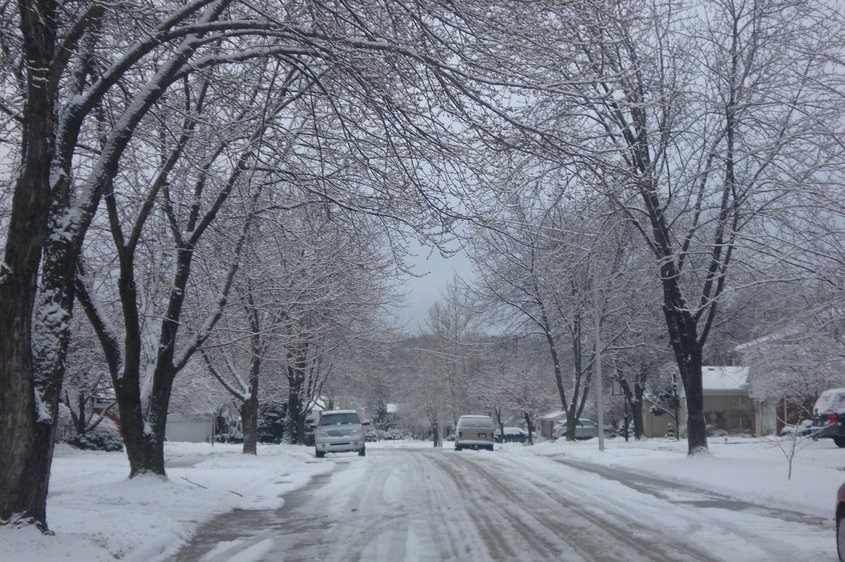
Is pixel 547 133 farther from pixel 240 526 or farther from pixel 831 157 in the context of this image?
pixel 831 157

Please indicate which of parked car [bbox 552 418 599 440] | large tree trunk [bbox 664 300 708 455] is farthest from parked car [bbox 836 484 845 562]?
parked car [bbox 552 418 599 440]

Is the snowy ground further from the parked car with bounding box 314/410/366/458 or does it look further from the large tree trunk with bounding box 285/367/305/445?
the large tree trunk with bounding box 285/367/305/445

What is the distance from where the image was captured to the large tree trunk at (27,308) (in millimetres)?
7488

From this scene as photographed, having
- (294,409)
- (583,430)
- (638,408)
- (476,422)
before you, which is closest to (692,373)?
(476,422)

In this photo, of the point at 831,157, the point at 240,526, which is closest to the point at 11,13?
the point at 240,526

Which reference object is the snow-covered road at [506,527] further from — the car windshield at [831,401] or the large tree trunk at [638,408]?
the large tree trunk at [638,408]

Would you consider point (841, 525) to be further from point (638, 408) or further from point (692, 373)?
point (638, 408)

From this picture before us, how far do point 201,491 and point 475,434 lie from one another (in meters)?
23.8

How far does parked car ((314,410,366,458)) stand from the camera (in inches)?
→ 1139

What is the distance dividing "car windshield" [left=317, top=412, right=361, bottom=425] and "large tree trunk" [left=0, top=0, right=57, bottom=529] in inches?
868

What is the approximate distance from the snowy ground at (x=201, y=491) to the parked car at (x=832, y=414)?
89cm

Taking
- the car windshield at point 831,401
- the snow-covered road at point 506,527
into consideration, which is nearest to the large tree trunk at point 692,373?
the snow-covered road at point 506,527

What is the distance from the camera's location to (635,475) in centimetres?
1842

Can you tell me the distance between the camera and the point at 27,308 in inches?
303
